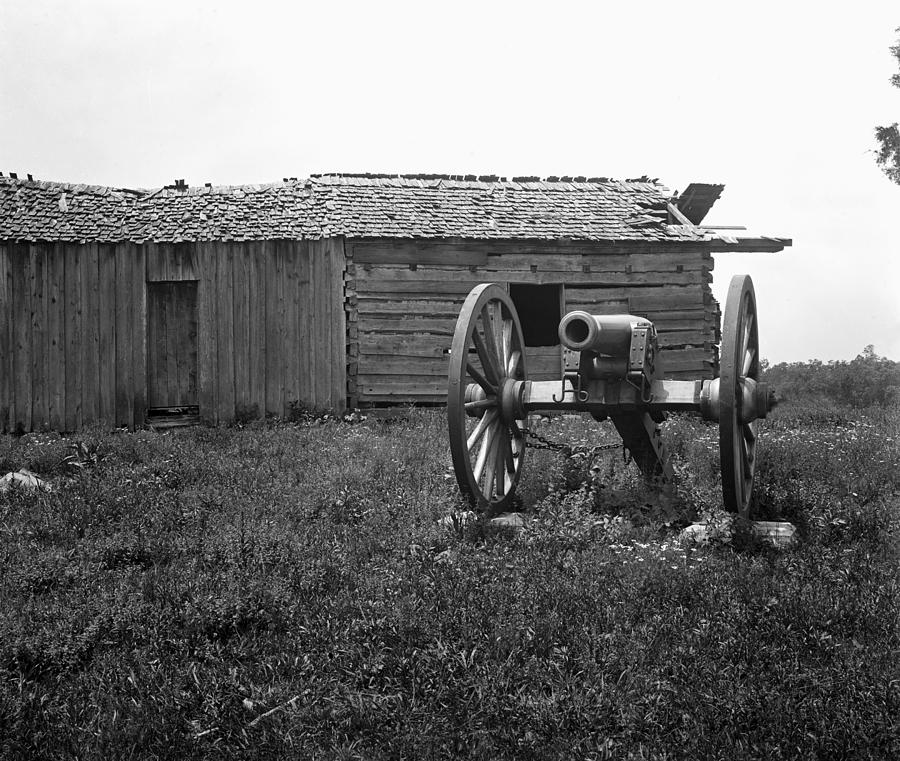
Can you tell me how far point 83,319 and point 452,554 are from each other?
1070 cm

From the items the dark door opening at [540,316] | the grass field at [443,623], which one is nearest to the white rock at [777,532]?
the grass field at [443,623]

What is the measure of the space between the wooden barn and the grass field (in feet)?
23.2

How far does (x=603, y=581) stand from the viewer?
441cm

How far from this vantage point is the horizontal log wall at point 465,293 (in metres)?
13.9

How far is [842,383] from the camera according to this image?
658 inches

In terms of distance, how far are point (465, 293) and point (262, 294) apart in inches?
128

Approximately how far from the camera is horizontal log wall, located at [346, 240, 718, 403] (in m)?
13.9

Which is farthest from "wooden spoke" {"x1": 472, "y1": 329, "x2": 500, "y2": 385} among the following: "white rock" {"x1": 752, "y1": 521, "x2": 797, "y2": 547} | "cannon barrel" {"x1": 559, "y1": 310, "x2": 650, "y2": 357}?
"white rock" {"x1": 752, "y1": 521, "x2": 797, "y2": 547}

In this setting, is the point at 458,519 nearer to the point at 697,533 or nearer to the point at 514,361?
the point at 697,533

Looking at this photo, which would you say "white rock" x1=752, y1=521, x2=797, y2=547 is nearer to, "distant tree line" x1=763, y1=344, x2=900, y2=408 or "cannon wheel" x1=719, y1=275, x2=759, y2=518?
"cannon wheel" x1=719, y1=275, x2=759, y2=518

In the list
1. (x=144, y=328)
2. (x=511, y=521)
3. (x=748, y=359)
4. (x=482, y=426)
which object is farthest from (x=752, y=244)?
(x=511, y=521)

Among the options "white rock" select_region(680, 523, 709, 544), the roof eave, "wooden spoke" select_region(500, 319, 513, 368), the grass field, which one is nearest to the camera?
the grass field

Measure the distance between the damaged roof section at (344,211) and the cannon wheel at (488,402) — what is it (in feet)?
25.3

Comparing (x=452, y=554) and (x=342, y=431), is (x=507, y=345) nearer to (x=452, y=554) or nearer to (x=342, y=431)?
(x=452, y=554)
